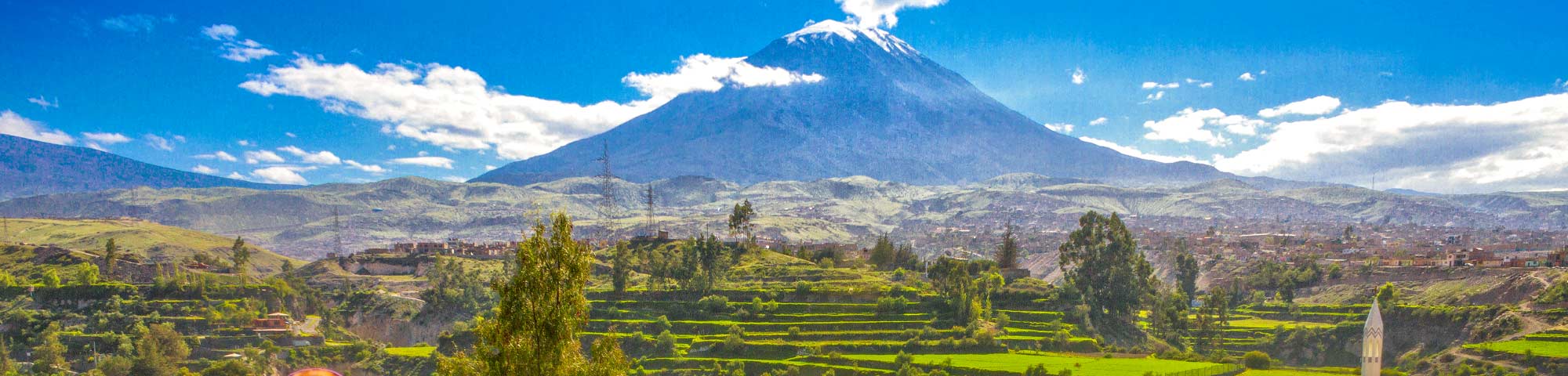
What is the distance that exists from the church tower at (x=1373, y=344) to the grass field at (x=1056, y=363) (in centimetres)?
1232

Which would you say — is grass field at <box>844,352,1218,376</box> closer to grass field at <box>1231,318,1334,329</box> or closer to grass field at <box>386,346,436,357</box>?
grass field at <box>1231,318,1334,329</box>

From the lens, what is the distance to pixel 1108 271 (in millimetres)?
71562

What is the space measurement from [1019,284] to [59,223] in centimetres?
18766

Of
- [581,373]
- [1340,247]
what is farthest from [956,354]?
[1340,247]

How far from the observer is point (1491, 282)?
223ft

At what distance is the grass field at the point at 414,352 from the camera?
69.1 meters

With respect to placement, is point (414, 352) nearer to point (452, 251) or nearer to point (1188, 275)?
point (452, 251)

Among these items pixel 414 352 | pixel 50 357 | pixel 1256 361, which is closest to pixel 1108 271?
pixel 1256 361

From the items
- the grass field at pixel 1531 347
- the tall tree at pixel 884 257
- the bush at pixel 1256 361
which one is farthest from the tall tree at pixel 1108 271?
the tall tree at pixel 884 257

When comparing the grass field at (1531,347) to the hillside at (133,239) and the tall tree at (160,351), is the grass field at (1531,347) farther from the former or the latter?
the hillside at (133,239)

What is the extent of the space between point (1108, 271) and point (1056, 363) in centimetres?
2071

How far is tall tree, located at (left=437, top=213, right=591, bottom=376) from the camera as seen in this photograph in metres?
12.1

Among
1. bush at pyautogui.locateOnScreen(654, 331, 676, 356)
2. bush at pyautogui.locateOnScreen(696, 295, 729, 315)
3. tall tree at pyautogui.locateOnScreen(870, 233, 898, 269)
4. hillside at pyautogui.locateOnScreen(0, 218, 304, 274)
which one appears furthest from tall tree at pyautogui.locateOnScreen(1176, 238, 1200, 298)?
hillside at pyautogui.locateOnScreen(0, 218, 304, 274)

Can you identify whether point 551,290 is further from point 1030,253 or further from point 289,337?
point 1030,253
